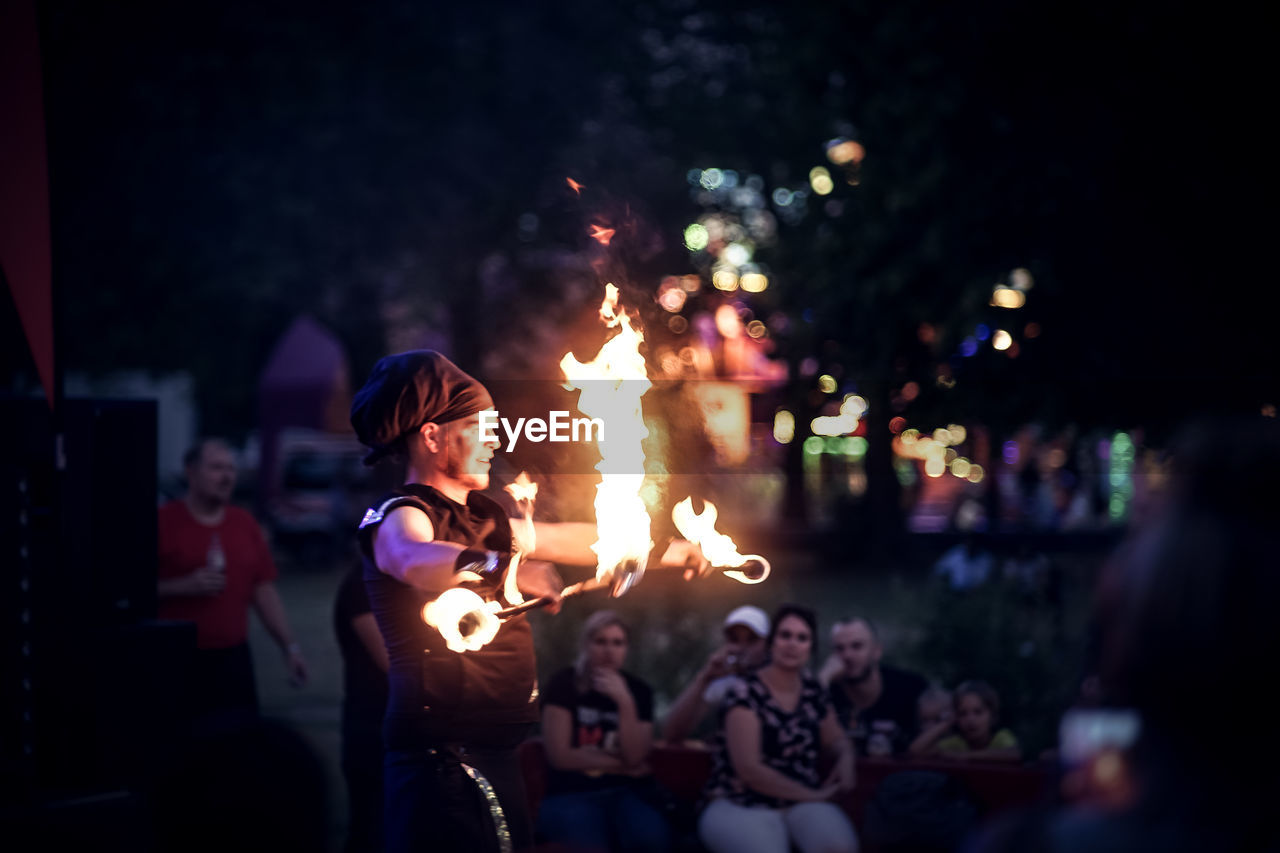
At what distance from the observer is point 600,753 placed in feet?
18.8

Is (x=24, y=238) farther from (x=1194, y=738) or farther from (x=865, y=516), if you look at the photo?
(x=865, y=516)

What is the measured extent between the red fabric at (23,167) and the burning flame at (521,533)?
224cm

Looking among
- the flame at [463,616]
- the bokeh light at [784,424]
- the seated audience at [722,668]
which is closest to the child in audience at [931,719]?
the seated audience at [722,668]

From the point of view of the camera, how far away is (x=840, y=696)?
6504mm

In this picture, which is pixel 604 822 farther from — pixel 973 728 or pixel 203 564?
pixel 203 564

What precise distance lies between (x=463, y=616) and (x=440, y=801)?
0.46 metres

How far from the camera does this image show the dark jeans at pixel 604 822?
5.42 m

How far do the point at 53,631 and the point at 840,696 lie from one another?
3679 mm

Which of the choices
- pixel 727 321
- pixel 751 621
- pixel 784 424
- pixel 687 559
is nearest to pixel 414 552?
pixel 687 559

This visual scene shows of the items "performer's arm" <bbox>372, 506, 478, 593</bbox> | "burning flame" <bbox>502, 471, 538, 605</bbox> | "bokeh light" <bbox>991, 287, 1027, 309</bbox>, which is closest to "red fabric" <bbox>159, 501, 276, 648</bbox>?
"burning flame" <bbox>502, 471, 538, 605</bbox>

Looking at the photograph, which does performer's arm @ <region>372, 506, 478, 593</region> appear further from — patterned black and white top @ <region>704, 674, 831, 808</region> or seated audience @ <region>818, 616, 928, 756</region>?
seated audience @ <region>818, 616, 928, 756</region>

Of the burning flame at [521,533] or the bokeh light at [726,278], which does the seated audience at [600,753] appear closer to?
the burning flame at [521,533]

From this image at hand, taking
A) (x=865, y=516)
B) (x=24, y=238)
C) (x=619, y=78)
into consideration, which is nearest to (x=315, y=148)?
(x=619, y=78)

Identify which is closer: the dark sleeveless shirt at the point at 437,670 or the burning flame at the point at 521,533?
the burning flame at the point at 521,533
